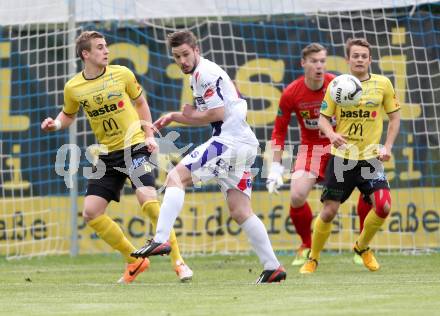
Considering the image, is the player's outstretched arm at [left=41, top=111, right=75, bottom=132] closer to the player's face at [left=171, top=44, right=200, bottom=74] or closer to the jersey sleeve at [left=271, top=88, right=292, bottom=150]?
the player's face at [left=171, top=44, right=200, bottom=74]

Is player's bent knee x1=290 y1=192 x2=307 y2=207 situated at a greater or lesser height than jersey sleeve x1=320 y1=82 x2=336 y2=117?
lesser

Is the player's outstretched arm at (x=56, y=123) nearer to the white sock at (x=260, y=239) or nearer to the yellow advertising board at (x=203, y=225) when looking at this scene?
the white sock at (x=260, y=239)

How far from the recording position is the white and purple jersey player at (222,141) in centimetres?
799

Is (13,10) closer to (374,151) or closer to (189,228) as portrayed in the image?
(189,228)

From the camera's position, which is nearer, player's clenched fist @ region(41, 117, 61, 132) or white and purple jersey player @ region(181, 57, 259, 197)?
white and purple jersey player @ region(181, 57, 259, 197)

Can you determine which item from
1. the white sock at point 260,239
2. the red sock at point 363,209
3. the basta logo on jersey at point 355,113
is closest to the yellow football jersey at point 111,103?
the white sock at point 260,239

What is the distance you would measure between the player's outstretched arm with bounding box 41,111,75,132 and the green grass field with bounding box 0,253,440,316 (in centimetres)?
125

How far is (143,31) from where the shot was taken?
1344 centimetres

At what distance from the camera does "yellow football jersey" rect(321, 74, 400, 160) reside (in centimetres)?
976

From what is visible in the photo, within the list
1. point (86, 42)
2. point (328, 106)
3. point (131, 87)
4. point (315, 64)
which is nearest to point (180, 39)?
point (131, 87)

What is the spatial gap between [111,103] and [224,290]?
2.28 meters

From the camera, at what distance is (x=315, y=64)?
10391mm

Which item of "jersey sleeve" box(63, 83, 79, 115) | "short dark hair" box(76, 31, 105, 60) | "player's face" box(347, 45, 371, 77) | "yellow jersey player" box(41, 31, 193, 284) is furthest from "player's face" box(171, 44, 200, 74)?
"player's face" box(347, 45, 371, 77)

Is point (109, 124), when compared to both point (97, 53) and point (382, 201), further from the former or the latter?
point (382, 201)
